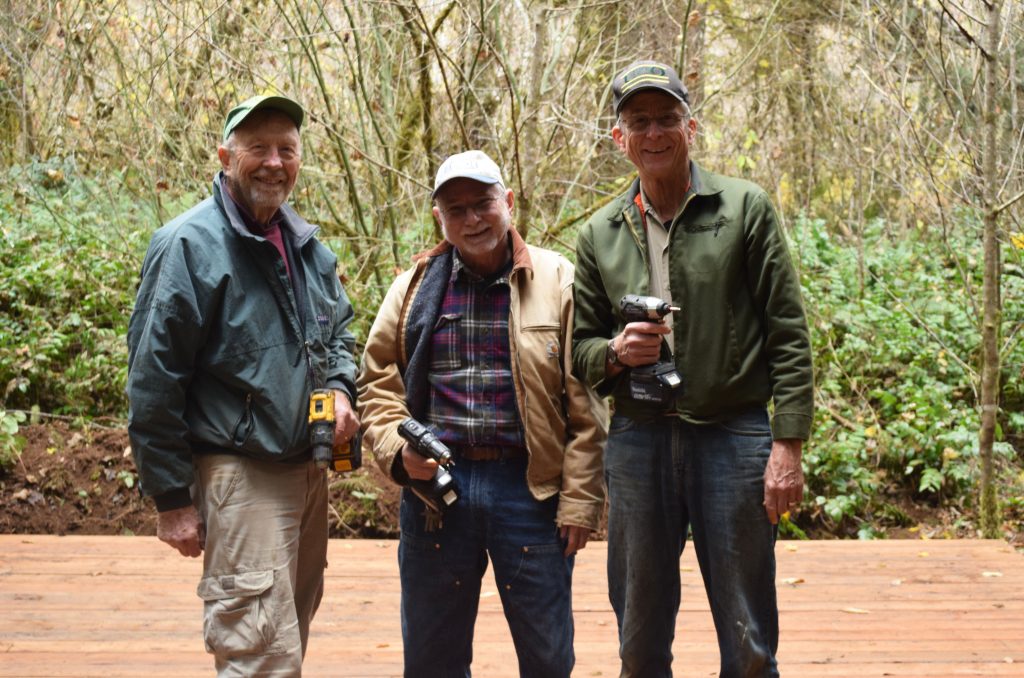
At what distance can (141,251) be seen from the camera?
685cm

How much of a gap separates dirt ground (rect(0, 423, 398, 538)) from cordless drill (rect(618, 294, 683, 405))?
10.7 ft

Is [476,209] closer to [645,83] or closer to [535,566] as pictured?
[645,83]

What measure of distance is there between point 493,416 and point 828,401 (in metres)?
4.65

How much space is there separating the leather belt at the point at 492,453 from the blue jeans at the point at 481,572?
0.01 m

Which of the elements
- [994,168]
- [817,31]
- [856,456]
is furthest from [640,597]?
[817,31]

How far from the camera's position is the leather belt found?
2.45m

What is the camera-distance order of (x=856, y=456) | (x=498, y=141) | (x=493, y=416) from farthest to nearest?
1. (x=856, y=456)
2. (x=498, y=141)
3. (x=493, y=416)

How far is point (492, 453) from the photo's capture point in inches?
96.5

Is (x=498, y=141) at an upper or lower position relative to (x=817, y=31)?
lower

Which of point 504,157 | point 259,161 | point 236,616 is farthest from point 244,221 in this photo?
point 504,157

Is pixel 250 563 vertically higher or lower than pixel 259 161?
lower

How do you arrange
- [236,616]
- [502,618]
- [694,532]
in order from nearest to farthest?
[236,616]
[694,532]
[502,618]

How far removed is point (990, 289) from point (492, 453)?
3.56m

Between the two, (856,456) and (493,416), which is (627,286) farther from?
(856,456)
